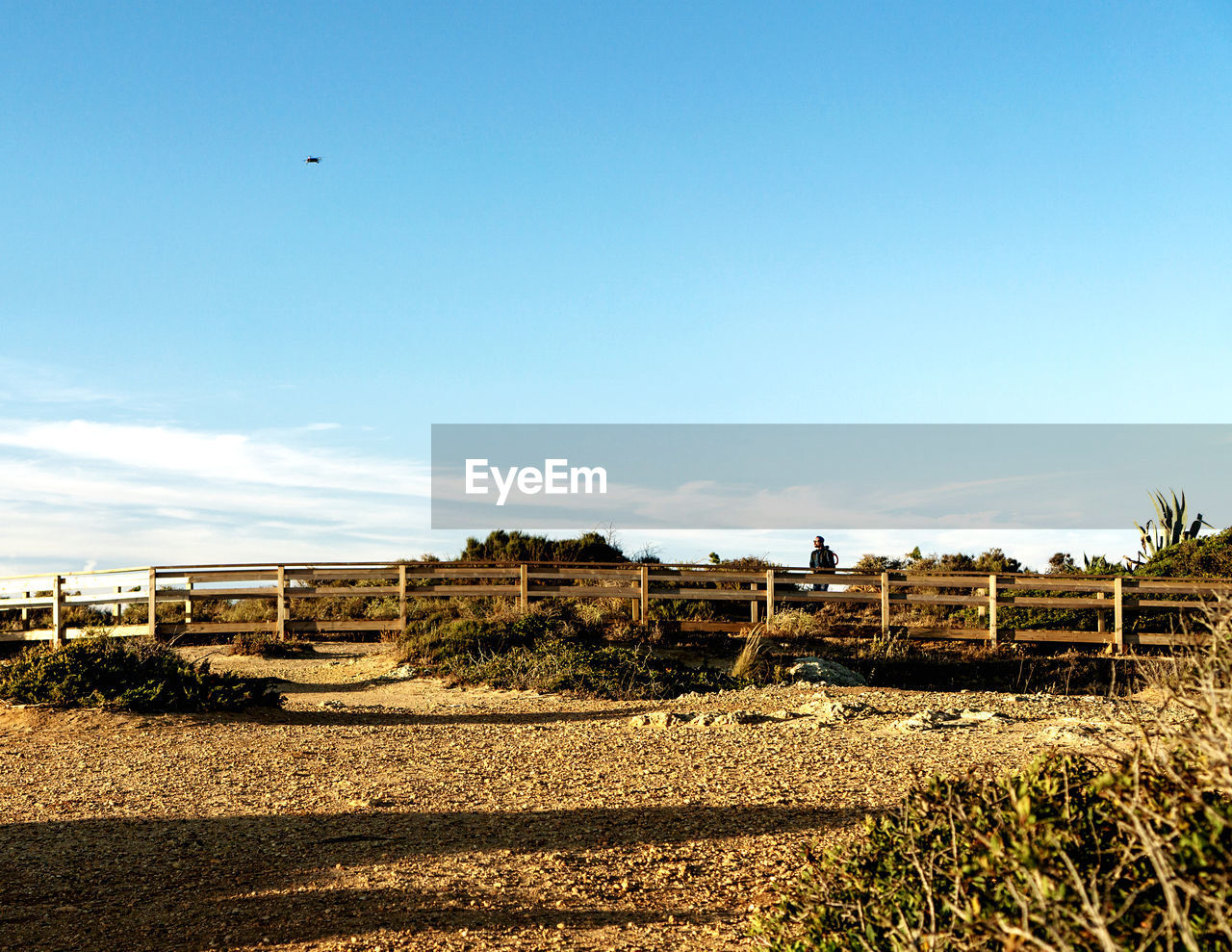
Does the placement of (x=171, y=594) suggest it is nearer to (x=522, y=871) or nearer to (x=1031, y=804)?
(x=522, y=871)

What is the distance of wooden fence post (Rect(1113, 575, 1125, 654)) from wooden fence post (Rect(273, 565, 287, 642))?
50.0 feet

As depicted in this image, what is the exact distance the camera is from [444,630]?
1722cm

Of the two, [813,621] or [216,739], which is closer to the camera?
[216,739]

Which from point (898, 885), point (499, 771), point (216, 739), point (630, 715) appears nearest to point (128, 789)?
point (216, 739)

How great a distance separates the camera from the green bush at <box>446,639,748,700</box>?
12703 mm

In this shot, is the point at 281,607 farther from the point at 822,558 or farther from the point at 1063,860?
the point at 1063,860

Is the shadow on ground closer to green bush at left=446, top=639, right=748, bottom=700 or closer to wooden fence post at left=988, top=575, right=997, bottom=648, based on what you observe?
green bush at left=446, top=639, right=748, bottom=700

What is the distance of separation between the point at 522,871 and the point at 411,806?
1.80m

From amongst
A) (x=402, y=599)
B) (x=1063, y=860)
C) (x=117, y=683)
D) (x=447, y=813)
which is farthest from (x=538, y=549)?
(x=1063, y=860)

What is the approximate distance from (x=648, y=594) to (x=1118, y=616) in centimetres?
837

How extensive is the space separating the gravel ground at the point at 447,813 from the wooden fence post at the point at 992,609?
6.47 metres

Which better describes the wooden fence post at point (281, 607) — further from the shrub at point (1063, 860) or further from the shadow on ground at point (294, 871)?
the shrub at point (1063, 860)

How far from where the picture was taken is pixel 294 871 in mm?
→ 5625

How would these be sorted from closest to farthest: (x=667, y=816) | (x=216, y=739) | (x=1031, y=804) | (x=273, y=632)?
(x=1031, y=804) < (x=667, y=816) < (x=216, y=739) < (x=273, y=632)
